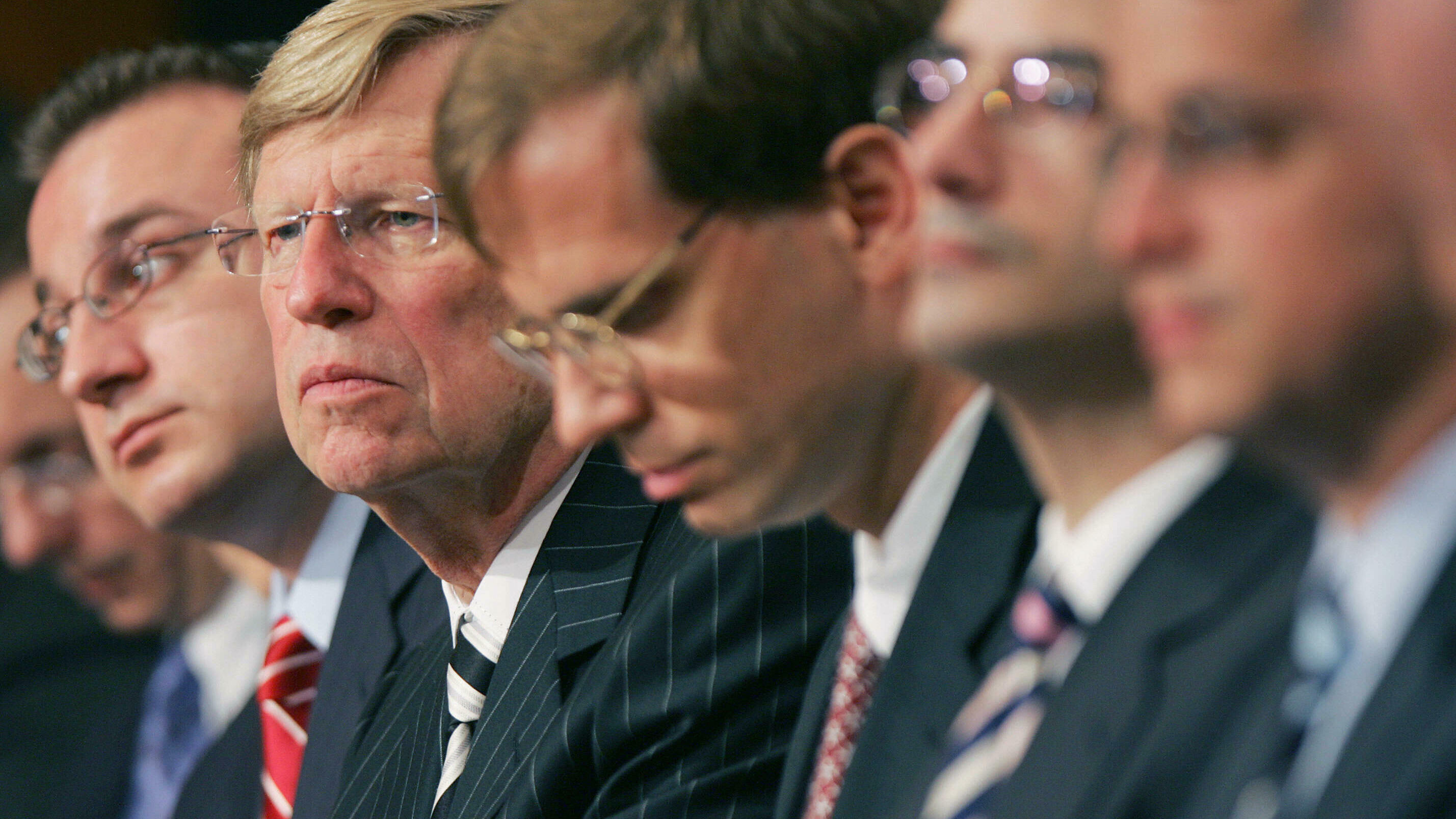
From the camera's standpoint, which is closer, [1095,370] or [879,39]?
[1095,370]

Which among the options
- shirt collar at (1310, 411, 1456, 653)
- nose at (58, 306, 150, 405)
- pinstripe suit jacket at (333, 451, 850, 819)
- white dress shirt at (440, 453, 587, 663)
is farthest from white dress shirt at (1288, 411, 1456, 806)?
nose at (58, 306, 150, 405)

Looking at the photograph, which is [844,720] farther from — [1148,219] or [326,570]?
[326,570]

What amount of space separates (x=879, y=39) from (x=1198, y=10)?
45cm

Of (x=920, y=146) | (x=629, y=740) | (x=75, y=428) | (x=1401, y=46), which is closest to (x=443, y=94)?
(x=920, y=146)

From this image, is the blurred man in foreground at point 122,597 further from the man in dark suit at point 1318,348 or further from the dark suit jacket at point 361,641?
the man in dark suit at point 1318,348

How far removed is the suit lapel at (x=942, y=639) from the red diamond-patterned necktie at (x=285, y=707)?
1284 mm

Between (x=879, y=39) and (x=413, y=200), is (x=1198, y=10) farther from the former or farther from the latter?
(x=413, y=200)

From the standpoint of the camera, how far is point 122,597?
3.69 meters

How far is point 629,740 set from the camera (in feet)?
5.45

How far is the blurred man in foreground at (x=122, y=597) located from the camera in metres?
3.29

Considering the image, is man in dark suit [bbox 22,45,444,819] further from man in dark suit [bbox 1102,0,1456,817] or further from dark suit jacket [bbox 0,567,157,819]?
man in dark suit [bbox 1102,0,1456,817]

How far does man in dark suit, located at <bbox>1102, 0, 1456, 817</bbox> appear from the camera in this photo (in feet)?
2.64

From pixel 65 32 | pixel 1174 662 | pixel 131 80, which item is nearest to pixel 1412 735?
pixel 1174 662

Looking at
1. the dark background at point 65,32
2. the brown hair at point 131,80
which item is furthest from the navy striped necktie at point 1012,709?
the dark background at point 65,32
